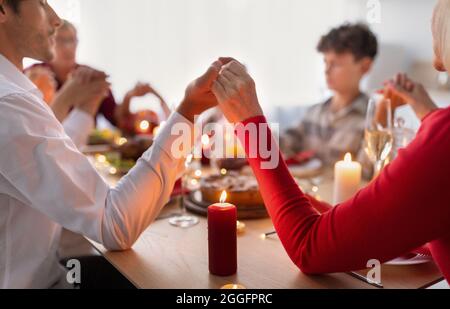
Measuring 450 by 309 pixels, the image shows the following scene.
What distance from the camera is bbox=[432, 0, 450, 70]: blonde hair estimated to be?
768 mm

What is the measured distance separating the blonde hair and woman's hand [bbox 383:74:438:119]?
2.04 ft

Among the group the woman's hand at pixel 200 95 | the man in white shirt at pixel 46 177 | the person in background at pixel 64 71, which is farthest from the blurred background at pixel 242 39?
the woman's hand at pixel 200 95

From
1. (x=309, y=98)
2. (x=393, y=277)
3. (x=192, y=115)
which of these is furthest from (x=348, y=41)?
(x=309, y=98)

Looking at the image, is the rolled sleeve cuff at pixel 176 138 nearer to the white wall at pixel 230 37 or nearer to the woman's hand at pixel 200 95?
the woman's hand at pixel 200 95

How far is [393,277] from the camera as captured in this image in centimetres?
87

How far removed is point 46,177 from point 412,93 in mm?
1068

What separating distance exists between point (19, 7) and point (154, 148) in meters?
0.42

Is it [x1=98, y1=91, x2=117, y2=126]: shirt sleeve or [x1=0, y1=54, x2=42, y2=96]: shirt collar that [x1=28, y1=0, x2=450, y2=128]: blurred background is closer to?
[x1=98, y1=91, x2=117, y2=126]: shirt sleeve

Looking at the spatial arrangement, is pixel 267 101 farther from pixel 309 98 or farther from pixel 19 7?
pixel 19 7

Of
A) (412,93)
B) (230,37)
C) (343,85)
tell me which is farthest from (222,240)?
(230,37)

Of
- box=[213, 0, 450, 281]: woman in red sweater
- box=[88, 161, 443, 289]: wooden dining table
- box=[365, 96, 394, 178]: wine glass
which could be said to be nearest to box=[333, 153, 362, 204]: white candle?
box=[365, 96, 394, 178]: wine glass

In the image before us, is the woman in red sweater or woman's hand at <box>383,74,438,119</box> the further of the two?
woman's hand at <box>383,74,438,119</box>

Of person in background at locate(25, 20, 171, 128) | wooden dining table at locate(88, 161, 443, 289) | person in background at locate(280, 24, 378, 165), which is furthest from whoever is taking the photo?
person in background at locate(280, 24, 378, 165)
